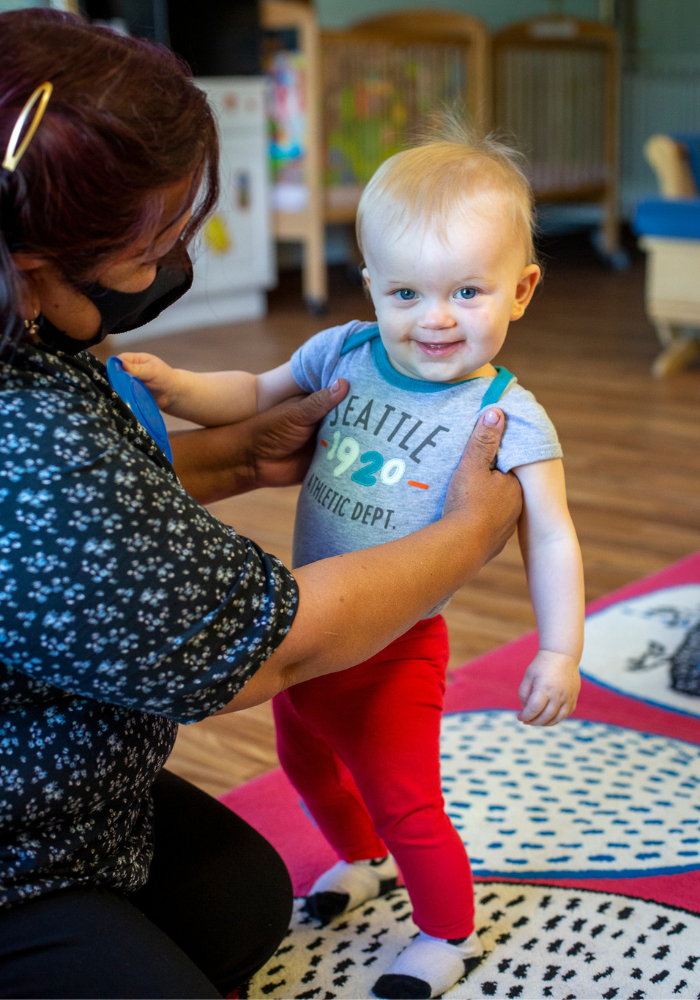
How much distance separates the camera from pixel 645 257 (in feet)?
19.8

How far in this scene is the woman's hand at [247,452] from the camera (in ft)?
3.41

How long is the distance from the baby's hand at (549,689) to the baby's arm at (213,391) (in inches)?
15.2

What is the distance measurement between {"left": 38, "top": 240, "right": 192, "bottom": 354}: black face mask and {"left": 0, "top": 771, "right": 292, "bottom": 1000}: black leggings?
0.38 m

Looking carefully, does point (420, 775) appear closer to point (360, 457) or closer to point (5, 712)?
point (360, 457)

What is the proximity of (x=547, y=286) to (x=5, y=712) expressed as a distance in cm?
478

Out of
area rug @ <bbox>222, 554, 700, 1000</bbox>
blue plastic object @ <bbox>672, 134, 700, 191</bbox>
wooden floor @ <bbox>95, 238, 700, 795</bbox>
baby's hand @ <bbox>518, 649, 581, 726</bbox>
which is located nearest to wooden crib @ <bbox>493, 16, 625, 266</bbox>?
wooden floor @ <bbox>95, 238, 700, 795</bbox>

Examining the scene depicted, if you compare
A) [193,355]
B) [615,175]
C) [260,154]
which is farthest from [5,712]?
[615,175]

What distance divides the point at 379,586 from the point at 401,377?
0.89 ft

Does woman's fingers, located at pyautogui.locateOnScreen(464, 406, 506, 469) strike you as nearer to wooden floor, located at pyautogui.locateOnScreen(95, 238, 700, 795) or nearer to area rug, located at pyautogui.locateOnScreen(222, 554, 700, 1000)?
area rug, located at pyautogui.locateOnScreen(222, 554, 700, 1000)

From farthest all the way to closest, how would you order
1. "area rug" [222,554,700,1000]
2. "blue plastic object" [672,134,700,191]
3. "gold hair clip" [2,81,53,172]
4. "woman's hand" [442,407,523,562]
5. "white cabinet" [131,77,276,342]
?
"white cabinet" [131,77,276,342], "blue plastic object" [672,134,700,191], "area rug" [222,554,700,1000], "woman's hand" [442,407,523,562], "gold hair clip" [2,81,53,172]

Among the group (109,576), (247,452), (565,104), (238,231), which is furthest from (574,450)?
(565,104)

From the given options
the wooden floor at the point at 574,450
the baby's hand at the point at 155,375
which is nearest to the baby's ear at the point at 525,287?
the baby's hand at the point at 155,375

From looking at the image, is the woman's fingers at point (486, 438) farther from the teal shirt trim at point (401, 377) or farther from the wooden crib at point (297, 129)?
the wooden crib at point (297, 129)

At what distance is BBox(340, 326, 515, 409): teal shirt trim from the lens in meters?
0.93
